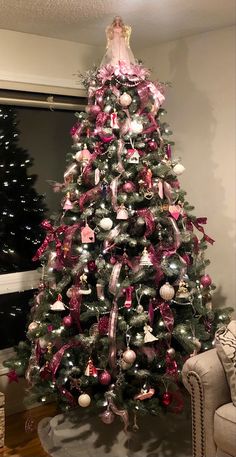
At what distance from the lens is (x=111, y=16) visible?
309cm

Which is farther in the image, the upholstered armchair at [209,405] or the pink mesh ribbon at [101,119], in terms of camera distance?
the pink mesh ribbon at [101,119]

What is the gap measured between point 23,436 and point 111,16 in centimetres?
265

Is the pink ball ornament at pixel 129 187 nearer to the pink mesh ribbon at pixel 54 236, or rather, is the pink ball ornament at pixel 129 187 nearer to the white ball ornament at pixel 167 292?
the pink mesh ribbon at pixel 54 236

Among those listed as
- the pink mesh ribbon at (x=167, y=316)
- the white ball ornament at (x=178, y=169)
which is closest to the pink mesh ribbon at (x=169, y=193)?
the white ball ornament at (x=178, y=169)

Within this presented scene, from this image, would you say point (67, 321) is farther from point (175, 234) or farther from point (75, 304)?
point (175, 234)

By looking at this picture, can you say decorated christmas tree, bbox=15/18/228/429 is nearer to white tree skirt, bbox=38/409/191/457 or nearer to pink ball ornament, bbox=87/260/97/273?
pink ball ornament, bbox=87/260/97/273

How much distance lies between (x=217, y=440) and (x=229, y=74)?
7.55ft

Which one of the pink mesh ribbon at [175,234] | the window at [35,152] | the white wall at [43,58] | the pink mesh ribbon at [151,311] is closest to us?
the pink mesh ribbon at [151,311]

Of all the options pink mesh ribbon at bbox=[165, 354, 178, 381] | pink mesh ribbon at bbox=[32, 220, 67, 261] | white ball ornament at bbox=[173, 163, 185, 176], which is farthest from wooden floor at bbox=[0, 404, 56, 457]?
white ball ornament at bbox=[173, 163, 185, 176]

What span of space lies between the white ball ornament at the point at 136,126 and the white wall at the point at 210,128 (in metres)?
0.86

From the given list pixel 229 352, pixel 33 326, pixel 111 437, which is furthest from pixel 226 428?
pixel 33 326

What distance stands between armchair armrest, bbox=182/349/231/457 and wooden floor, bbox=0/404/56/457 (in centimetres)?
96

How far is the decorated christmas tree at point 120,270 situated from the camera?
2.74 meters

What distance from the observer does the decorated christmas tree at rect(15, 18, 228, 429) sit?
2740 millimetres
